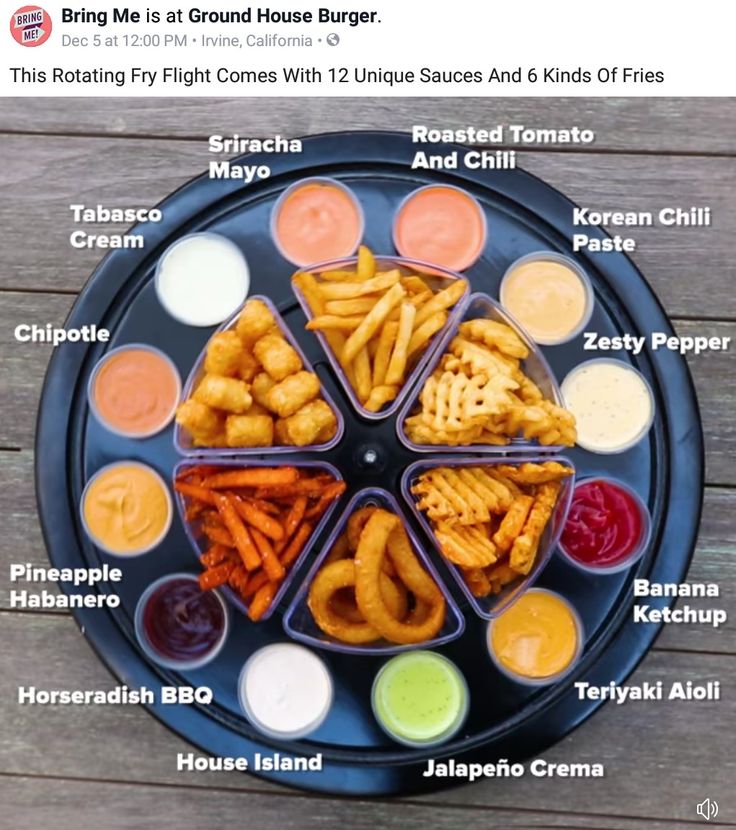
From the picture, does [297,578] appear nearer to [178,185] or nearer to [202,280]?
[202,280]

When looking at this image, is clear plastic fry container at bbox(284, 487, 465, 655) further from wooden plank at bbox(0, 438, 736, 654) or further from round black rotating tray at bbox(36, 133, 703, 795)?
wooden plank at bbox(0, 438, 736, 654)

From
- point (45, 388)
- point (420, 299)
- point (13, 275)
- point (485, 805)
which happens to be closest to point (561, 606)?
point (485, 805)

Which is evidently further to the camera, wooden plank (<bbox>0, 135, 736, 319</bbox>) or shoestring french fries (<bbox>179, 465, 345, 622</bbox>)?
wooden plank (<bbox>0, 135, 736, 319</bbox>)

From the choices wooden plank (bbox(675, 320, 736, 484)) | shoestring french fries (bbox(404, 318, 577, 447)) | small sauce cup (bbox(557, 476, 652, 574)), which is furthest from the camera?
wooden plank (bbox(675, 320, 736, 484))

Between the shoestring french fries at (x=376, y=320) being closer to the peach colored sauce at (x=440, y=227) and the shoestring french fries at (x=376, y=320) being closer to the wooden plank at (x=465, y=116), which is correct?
the peach colored sauce at (x=440, y=227)

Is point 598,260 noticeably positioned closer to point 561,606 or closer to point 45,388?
point 561,606
